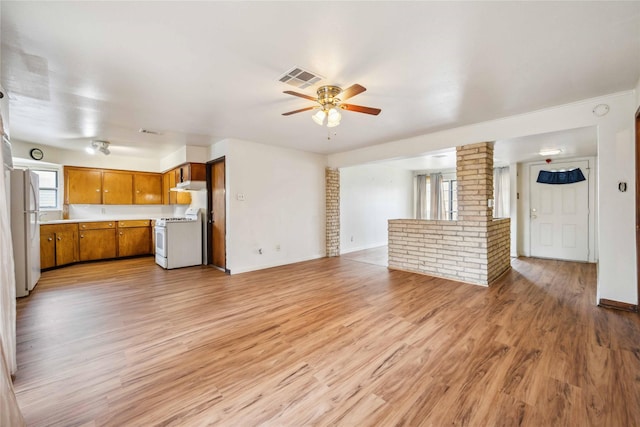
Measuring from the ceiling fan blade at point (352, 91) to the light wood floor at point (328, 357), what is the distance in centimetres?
226

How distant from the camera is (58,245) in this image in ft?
16.9

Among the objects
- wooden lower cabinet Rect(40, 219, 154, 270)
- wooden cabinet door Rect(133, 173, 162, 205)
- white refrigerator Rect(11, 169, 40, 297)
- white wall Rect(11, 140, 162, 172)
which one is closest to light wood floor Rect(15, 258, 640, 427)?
white refrigerator Rect(11, 169, 40, 297)

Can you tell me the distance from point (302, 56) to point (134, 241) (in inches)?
247

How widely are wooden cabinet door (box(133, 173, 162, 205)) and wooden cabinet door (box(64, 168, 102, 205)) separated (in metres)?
0.71

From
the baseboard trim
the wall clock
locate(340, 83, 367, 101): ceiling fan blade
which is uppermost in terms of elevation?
the wall clock

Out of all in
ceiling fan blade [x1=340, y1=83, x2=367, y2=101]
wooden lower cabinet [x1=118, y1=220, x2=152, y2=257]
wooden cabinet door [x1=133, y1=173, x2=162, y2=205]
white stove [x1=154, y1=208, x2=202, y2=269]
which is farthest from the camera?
wooden cabinet door [x1=133, y1=173, x2=162, y2=205]

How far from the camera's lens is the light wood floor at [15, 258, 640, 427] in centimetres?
157

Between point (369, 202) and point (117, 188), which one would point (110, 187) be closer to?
point (117, 188)

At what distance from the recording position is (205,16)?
1.72 m

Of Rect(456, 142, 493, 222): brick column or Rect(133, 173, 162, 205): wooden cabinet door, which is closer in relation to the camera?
Rect(456, 142, 493, 222): brick column

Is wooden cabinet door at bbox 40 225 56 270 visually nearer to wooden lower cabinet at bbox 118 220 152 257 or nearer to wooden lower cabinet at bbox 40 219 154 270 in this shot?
wooden lower cabinet at bbox 40 219 154 270

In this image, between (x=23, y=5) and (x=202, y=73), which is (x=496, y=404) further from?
(x=23, y=5)

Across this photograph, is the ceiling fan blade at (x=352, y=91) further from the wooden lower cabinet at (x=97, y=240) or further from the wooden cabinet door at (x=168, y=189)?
the wooden lower cabinet at (x=97, y=240)

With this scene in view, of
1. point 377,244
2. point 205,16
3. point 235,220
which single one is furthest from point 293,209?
point 205,16
